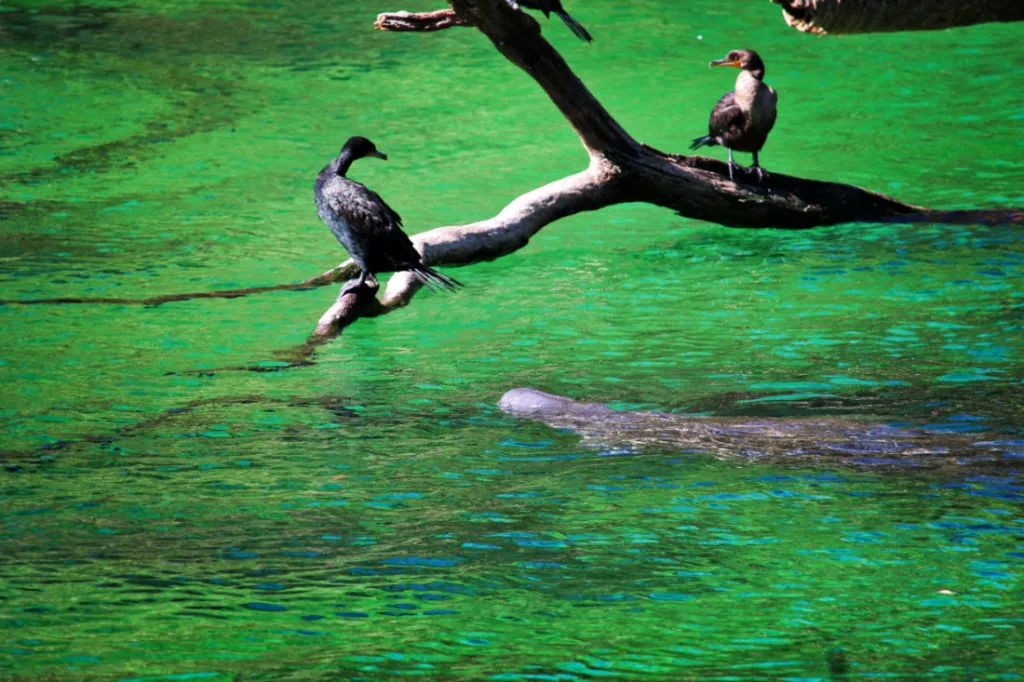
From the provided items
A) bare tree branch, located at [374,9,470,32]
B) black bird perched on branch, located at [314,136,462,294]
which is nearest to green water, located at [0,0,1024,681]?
black bird perched on branch, located at [314,136,462,294]

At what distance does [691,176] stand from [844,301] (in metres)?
1.05

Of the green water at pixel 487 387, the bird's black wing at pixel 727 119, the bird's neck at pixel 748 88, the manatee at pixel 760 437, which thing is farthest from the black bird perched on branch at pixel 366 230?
the bird's neck at pixel 748 88

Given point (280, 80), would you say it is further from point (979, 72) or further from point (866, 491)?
point (866, 491)

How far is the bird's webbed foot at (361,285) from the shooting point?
5.77 metres

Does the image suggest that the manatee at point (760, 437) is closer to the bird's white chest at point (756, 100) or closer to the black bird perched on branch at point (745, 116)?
the black bird perched on branch at point (745, 116)

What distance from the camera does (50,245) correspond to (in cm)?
715

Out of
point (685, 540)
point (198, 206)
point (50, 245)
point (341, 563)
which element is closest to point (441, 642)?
point (341, 563)

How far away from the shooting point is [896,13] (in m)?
4.16

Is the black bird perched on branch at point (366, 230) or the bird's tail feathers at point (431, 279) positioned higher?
the black bird perched on branch at point (366, 230)

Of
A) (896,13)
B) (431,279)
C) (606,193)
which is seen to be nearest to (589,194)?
(606,193)

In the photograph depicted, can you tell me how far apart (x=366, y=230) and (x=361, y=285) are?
25 centimetres

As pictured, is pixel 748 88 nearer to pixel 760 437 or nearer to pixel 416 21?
pixel 416 21

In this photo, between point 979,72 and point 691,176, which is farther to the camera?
point 979,72

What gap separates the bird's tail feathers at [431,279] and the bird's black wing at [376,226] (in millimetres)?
48
